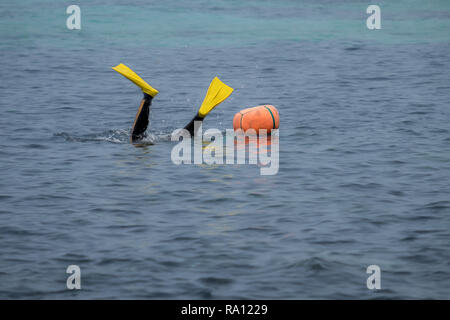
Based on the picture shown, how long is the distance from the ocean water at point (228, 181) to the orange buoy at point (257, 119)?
0.56 meters

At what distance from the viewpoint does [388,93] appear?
17547 mm

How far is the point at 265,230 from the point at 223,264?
1112 millimetres

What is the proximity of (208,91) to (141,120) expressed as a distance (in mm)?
1351

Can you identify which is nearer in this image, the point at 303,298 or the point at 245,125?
the point at 303,298

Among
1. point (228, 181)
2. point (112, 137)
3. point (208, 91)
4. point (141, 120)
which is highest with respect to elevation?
point (208, 91)

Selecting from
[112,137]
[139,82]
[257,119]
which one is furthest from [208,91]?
[112,137]

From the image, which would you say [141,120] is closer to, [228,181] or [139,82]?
[139,82]

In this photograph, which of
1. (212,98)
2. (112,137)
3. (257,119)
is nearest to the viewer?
(212,98)

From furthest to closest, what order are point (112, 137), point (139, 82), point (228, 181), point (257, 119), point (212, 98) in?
point (112, 137) < point (257, 119) < point (212, 98) < point (139, 82) < point (228, 181)

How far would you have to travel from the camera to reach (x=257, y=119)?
13.0 meters

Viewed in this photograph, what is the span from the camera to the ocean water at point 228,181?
726 centimetres

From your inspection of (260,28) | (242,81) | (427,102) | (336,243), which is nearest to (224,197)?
(336,243)

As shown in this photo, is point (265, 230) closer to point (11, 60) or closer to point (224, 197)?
point (224, 197)

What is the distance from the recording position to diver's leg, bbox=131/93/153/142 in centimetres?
1235
